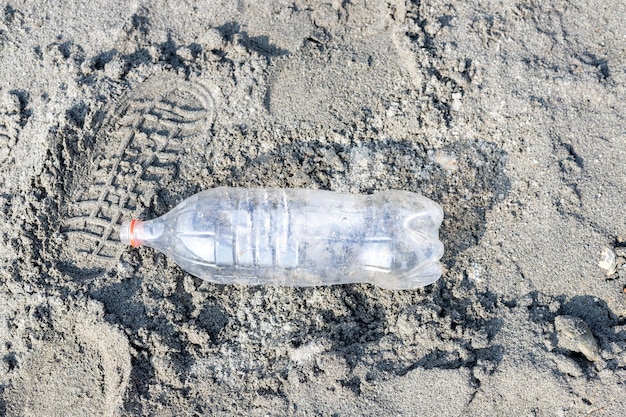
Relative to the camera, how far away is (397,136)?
133 inches

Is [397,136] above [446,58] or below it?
below

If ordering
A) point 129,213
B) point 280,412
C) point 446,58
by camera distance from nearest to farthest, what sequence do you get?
point 280,412, point 129,213, point 446,58

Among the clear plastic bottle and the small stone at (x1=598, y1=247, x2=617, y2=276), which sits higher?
the clear plastic bottle

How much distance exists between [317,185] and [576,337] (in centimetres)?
141

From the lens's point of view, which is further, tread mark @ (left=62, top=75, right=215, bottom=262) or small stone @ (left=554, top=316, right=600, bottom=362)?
tread mark @ (left=62, top=75, right=215, bottom=262)

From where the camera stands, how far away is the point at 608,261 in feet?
10.4

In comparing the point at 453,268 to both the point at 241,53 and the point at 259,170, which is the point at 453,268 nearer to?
the point at 259,170

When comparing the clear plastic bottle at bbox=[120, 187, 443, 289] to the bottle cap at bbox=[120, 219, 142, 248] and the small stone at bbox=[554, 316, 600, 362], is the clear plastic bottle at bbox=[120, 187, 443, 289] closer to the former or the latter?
the bottle cap at bbox=[120, 219, 142, 248]

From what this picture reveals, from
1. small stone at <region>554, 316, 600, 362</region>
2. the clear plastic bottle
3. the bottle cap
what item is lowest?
small stone at <region>554, 316, 600, 362</region>

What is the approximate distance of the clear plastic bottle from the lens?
3.12 meters

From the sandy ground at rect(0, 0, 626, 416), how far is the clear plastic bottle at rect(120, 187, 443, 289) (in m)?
0.07

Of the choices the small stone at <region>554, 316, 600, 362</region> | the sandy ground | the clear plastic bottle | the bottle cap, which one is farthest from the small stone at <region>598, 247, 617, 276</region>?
the bottle cap

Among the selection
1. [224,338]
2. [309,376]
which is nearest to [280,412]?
[309,376]

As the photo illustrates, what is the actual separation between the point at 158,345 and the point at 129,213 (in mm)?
676
